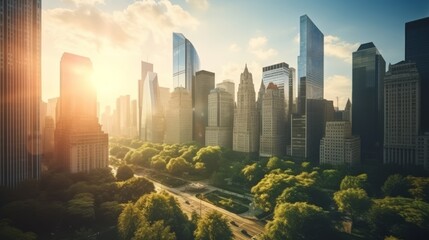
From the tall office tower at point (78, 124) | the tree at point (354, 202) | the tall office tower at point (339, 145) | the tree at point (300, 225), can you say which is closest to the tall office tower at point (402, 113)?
the tall office tower at point (339, 145)

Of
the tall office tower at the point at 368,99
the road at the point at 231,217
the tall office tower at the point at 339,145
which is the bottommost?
the road at the point at 231,217

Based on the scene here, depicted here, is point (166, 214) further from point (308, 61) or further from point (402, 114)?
point (308, 61)

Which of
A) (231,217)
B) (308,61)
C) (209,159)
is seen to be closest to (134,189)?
(231,217)

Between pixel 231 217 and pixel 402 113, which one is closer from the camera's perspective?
pixel 231 217

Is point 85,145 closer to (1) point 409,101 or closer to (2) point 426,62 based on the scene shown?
(1) point 409,101

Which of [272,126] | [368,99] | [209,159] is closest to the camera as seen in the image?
[209,159]

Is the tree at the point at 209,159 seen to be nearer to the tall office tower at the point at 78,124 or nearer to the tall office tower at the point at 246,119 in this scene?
the tall office tower at the point at 246,119

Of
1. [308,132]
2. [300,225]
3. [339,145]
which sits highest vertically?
[308,132]
